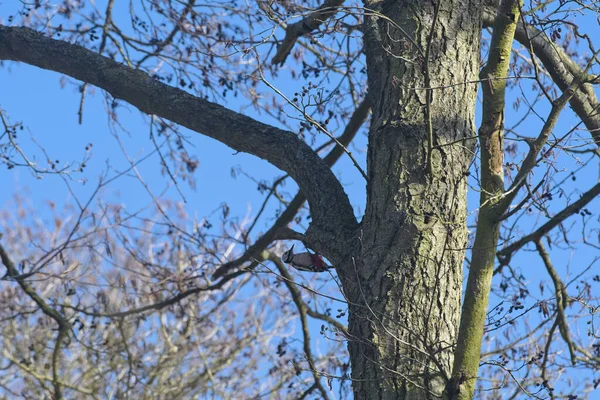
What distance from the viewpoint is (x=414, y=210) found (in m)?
2.91

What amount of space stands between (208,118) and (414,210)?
1.10m

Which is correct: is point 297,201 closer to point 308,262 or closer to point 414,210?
point 308,262

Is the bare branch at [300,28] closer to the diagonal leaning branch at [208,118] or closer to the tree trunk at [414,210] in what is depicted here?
the tree trunk at [414,210]

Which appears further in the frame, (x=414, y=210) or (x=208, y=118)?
(x=208, y=118)

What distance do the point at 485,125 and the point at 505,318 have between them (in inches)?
27.1

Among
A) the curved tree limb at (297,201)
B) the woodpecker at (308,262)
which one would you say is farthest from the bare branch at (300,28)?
the woodpecker at (308,262)

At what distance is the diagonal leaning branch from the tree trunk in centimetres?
19

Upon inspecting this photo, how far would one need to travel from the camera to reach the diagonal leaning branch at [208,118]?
318 centimetres

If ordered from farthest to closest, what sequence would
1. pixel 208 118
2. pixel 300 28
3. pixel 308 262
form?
pixel 300 28 → pixel 208 118 → pixel 308 262

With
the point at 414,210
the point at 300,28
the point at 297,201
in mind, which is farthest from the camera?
the point at 297,201

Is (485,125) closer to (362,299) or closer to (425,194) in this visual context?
(425,194)

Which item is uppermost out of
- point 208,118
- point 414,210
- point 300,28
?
point 300,28

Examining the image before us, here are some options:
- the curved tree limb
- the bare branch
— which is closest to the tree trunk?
the bare branch

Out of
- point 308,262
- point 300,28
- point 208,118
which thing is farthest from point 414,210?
point 300,28
